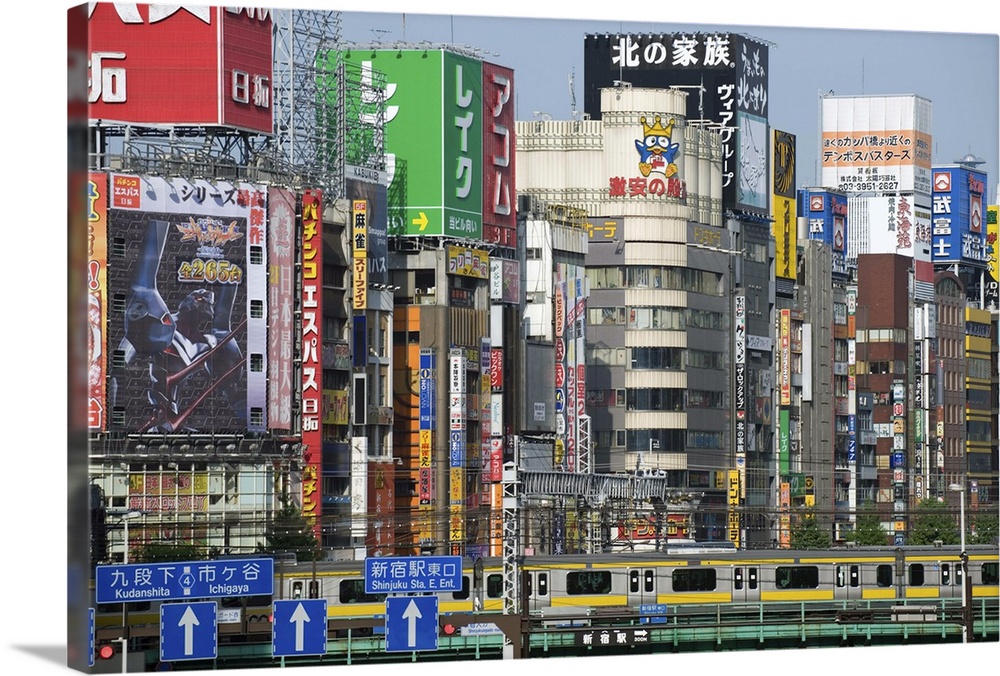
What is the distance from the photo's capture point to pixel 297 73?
45438mm

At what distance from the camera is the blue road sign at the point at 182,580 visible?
29812 mm

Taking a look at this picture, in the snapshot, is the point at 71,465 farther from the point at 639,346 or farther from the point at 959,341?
the point at 959,341

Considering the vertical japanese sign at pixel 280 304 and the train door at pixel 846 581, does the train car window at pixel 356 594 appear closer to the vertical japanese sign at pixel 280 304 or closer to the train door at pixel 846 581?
the vertical japanese sign at pixel 280 304

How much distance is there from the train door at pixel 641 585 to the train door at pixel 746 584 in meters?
1.60

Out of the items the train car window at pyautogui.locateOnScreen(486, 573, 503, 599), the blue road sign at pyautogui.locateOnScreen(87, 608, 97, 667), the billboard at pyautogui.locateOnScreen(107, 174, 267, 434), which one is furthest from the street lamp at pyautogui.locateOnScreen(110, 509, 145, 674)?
the train car window at pyautogui.locateOnScreen(486, 573, 503, 599)

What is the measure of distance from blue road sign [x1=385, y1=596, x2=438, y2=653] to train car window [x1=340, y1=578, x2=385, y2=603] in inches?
56.7

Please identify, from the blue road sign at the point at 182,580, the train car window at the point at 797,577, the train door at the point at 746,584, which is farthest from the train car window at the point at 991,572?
the blue road sign at the point at 182,580

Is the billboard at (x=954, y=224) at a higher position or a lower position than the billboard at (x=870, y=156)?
lower

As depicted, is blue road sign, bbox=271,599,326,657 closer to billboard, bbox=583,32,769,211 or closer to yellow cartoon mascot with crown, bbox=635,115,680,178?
yellow cartoon mascot with crown, bbox=635,115,680,178

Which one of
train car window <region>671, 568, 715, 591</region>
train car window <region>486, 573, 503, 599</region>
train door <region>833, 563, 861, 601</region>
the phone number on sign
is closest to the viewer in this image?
train car window <region>486, 573, 503, 599</region>

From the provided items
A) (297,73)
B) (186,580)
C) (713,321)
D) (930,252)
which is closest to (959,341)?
(930,252)

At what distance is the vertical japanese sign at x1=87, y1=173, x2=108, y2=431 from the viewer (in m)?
33.2

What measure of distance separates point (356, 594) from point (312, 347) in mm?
11146

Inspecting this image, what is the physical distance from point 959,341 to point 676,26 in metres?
36.1
